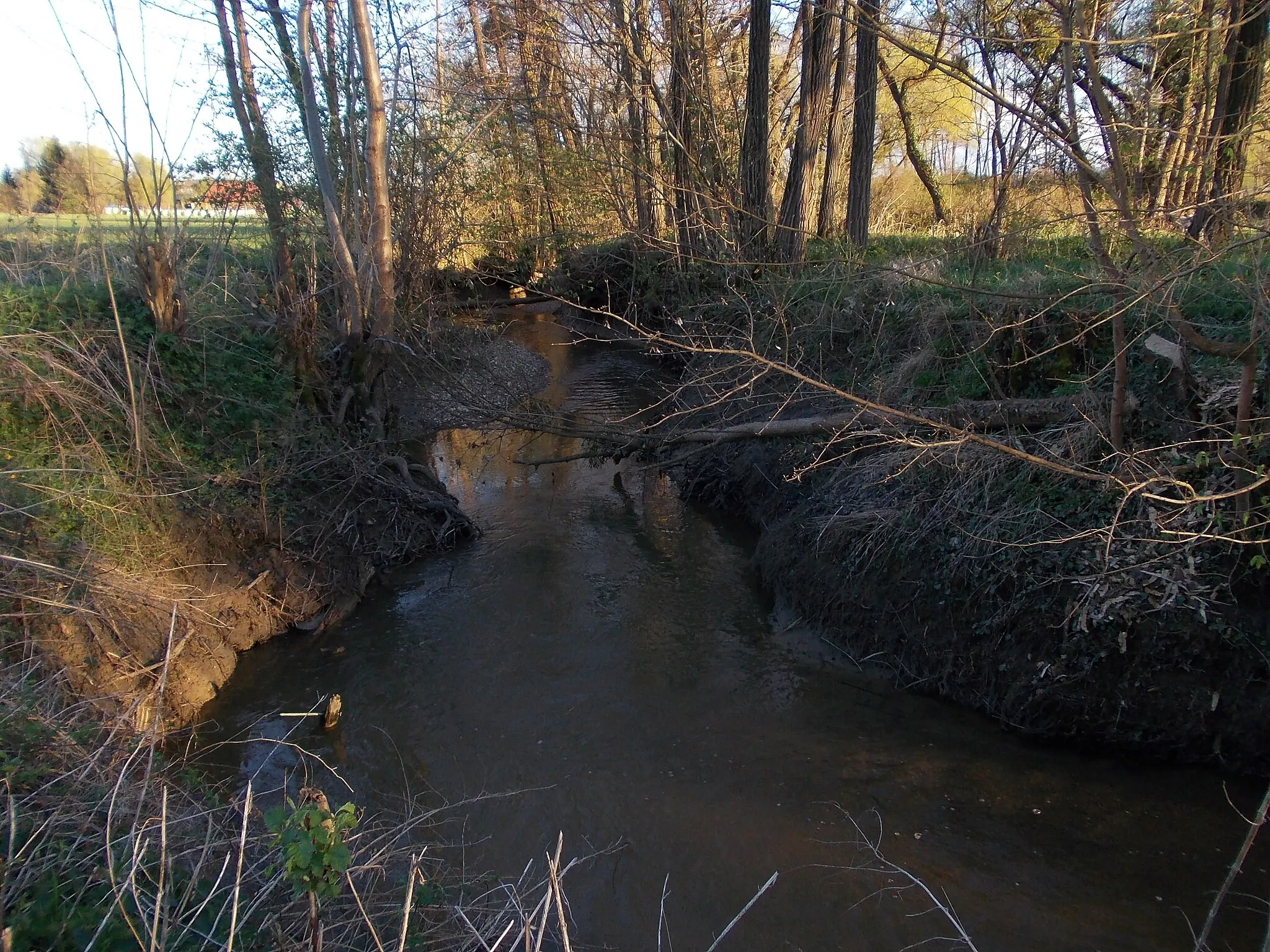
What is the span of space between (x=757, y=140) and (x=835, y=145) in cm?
199

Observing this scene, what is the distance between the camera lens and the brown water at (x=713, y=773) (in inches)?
153

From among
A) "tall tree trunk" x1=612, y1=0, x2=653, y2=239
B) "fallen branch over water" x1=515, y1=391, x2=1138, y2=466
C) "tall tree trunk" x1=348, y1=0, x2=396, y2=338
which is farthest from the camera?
"tall tree trunk" x1=612, y1=0, x2=653, y2=239

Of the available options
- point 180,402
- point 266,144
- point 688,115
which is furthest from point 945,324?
point 266,144

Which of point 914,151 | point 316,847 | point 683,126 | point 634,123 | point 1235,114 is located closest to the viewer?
point 316,847

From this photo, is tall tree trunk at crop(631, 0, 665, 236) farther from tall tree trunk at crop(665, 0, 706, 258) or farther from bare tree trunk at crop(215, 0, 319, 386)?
bare tree trunk at crop(215, 0, 319, 386)

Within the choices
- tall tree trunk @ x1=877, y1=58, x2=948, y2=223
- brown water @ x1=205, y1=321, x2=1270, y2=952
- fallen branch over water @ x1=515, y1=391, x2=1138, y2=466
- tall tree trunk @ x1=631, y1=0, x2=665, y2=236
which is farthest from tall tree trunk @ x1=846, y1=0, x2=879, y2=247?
brown water @ x1=205, y1=321, x2=1270, y2=952

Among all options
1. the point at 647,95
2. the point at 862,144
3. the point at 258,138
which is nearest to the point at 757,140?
the point at 647,95

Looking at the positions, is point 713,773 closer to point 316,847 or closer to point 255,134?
point 316,847

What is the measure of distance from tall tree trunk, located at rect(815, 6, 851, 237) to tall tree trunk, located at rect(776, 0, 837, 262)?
887 mm

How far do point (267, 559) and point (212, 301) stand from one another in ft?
9.59

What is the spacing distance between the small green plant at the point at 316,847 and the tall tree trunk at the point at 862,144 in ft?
34.9

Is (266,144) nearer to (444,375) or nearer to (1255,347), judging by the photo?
(444,375)

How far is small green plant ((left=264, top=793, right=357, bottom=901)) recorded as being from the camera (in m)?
2.17

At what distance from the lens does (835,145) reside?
11648 millimetres
